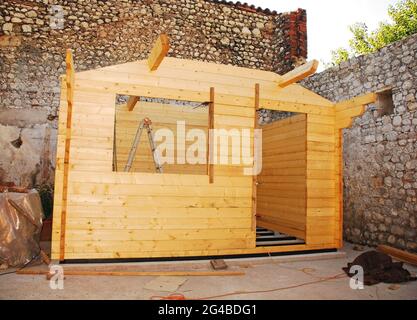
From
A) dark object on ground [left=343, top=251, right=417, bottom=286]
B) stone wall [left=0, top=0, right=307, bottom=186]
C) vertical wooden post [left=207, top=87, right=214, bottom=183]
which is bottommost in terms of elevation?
dark object on ground [left=343, top=251, right=417, bottom=286]

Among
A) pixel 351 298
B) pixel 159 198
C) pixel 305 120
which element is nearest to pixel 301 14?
pixel 305 120

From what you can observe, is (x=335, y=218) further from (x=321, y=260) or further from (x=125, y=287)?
(x=125, y=287)

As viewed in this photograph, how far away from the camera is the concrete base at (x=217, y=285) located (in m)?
3.77

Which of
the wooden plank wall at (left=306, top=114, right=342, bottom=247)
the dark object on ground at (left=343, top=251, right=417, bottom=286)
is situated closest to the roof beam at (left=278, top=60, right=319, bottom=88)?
the wooden plank wall at (left=306, top=114, right=342, bottom=247)

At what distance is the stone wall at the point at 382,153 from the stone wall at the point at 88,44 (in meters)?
3.75

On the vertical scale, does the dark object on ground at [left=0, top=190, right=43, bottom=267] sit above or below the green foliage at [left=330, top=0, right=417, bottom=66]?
below

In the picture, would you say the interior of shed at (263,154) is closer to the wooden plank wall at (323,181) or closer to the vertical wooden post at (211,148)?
the wooden plank wall at (323,181)

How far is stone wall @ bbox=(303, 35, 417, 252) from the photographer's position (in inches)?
233

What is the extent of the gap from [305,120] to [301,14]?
6.14 metres

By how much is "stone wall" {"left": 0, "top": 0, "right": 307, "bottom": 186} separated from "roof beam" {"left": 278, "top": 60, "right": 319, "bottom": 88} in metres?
4.74

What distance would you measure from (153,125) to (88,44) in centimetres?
324

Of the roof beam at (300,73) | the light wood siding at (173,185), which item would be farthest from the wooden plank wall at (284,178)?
the roof beam at (300,73)

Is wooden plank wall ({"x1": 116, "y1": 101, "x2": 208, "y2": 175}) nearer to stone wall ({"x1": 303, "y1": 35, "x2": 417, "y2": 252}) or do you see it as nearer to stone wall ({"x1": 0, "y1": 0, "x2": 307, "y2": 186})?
stone wall ({"x1": 0, "y1": 0, "x2": 307, "y2": 186})

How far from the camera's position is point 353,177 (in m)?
7.20
